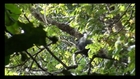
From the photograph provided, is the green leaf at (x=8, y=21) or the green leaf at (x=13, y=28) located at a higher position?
the green leaf at (x=8, y=21)

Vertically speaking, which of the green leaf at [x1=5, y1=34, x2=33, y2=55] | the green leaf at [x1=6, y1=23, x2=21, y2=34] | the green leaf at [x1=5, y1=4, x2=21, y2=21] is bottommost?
the green leaf at [x1=5, y1=34, x2=33, y2=55]

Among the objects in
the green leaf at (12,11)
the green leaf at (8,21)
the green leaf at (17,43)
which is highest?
the green leaf at (12,11)

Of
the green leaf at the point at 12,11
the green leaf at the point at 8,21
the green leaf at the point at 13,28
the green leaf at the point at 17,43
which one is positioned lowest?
the green leaf at the point at 17,43

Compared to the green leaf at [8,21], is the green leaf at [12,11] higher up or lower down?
higher up

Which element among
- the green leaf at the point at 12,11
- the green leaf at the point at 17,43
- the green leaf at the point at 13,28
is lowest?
the green leaf at the point at 17,43

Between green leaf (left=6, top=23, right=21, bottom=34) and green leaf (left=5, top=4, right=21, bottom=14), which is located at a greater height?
green leaf (left=5, top=4, right=21, bottom=14)

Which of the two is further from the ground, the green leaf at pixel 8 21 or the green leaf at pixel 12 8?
the green leaf at pixel 12 8

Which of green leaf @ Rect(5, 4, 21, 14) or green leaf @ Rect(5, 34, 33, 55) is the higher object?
green leaf @ Rect(5, 4, 21, 14)

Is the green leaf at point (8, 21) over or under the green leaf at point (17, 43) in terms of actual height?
over

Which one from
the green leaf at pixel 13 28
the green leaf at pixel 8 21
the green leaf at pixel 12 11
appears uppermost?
the green leaf at pixel 12 11

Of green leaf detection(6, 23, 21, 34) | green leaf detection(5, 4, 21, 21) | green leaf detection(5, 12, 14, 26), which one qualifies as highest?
green leaf detection(5, 4, 21, 21)

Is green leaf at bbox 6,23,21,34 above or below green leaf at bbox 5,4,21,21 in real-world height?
below

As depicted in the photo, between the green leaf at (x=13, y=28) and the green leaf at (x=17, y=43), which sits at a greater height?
the green leaf at (x=13, y=28)

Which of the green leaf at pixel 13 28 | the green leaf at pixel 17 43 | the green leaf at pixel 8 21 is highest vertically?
the green leaf at pixel 8 21
